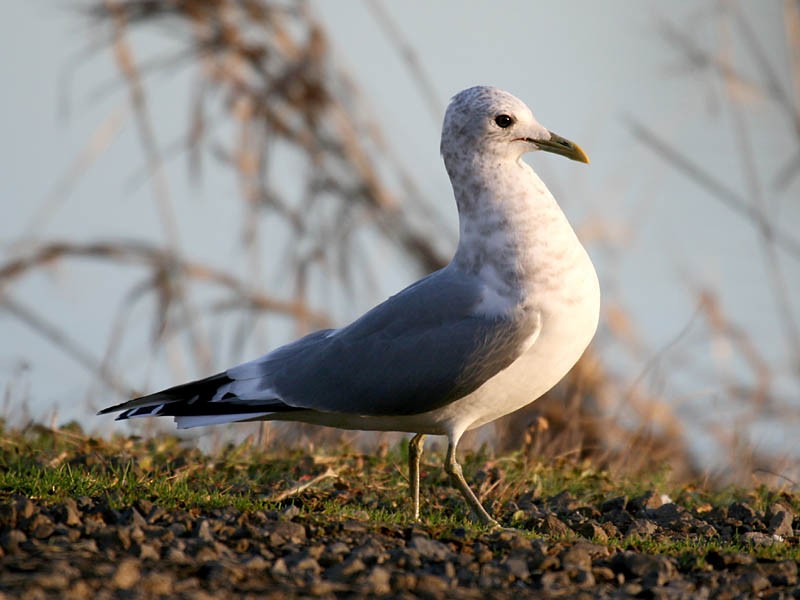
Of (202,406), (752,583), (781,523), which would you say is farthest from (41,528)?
(781,523)

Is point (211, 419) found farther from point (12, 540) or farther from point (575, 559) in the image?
point (575, 559)

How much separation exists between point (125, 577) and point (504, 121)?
9.48 ft

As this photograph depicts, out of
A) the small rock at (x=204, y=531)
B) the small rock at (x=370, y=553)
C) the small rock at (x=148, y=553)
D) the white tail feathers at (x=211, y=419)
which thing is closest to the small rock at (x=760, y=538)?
the small rock at (x=370, y=553)

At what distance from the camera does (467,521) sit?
16.5 feet

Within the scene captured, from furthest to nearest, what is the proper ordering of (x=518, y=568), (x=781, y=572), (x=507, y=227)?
1. (x=507, y=227)
2. (x=781, y=572)
3. (x=518, y=568)

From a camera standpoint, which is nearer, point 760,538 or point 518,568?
point 518,568

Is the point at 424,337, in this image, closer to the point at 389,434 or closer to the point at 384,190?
the point at 389,434

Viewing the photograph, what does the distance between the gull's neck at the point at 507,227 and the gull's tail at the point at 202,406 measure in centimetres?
101

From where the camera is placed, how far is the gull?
5012 mm

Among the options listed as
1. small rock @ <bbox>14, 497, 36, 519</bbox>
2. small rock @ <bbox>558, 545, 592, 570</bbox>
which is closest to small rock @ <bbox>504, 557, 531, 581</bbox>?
small rock @ <bbox>558, 545, 592, 570</bbox>

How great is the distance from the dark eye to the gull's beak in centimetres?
12

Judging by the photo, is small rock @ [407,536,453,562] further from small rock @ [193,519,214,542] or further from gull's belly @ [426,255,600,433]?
gull's belly @ [426,255,600,433]

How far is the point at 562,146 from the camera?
18.3 feet

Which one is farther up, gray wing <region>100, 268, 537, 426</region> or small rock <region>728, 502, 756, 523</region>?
gray wing <region>100, 268, 537, 426</region>
